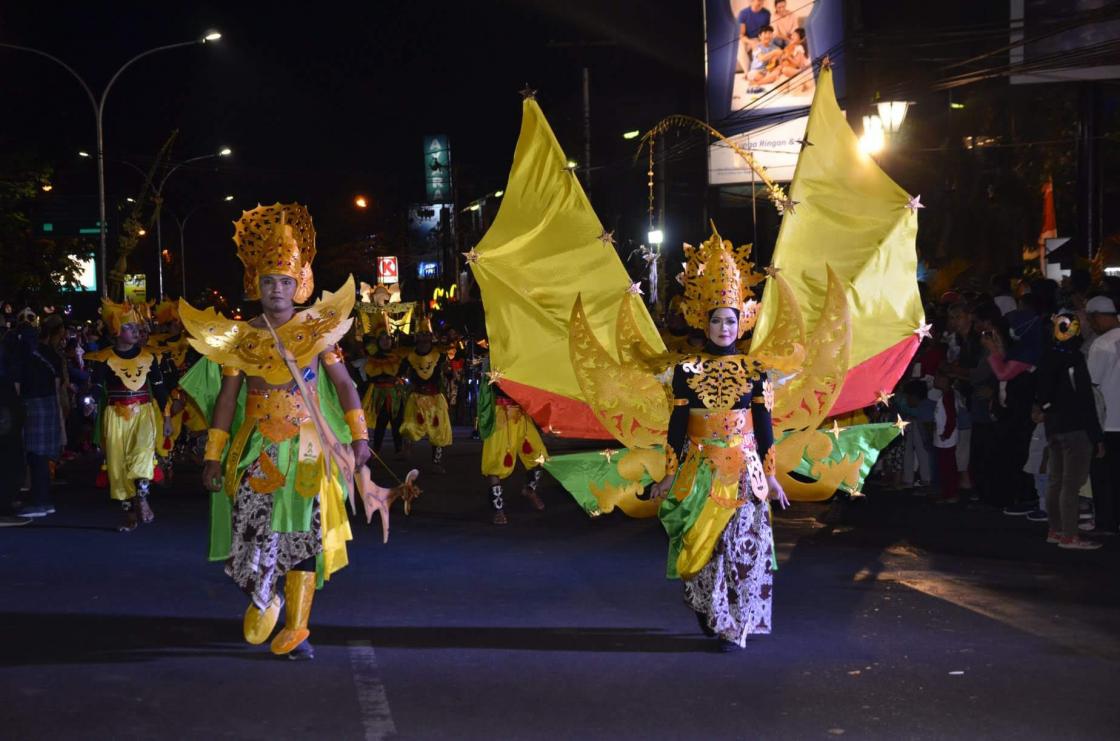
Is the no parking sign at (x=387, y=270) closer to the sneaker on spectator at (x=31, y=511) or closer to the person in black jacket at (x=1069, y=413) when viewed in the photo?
the sneaker on spectator at (x=31, y=511)

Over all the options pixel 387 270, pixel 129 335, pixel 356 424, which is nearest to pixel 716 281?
pixel 356 424

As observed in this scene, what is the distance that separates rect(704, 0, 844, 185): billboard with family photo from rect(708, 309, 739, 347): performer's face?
23171 millimetres

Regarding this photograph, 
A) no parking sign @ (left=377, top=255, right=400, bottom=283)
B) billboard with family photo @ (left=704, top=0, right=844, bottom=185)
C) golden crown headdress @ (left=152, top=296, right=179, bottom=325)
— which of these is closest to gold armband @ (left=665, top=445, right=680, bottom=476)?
golden crown headdress @ (left=152, top=296, right=179, bottom=325)

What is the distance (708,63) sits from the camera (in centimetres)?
3197

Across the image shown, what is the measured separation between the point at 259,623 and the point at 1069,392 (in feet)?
21.0

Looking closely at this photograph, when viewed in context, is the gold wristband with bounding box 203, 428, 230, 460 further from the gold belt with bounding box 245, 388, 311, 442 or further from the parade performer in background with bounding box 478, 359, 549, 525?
the parade performer in background with bounding box 478, 359, 549, 525

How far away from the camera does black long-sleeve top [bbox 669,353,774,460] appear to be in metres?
7.75

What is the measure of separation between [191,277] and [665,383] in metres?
74.0

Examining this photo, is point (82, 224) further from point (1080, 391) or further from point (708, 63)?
point (1080, 391)

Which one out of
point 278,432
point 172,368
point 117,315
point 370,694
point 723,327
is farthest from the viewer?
point 172,368

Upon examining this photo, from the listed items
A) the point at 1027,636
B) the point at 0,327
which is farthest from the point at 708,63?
the point at 1027,636

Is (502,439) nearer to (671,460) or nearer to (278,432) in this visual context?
(671,460)

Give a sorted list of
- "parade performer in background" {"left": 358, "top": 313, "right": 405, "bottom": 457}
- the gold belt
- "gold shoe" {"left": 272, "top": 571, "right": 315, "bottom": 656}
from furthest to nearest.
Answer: "parade performer in background" {"left": 358, "top": 313, "right": 405, "bottom": 457} → the gold belt → "gold shoe" {"left": 272, "top": 571, "right": 315, "bottom": 656}

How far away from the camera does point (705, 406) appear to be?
7.73 metres
